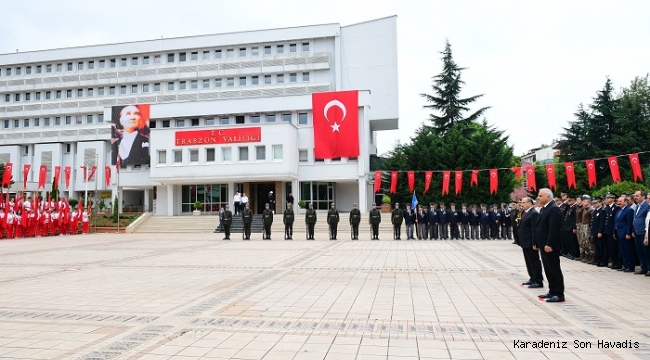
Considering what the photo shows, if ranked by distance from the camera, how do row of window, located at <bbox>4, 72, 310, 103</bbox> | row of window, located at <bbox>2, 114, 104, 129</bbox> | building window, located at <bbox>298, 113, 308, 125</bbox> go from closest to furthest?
building window, located at <bbox>298, 113, 308, 125</bbox> < row of window, located at <bbox>4, 72, 310, 103</bbox> < row of window, located at <bbox>2, 114, 104, 129</bbox>

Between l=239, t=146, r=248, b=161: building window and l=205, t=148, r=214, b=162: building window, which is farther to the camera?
l=205, t=148, r=214, b=162: building window

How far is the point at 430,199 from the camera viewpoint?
3344 cm

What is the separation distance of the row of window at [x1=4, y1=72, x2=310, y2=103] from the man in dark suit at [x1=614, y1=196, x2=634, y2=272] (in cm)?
4154

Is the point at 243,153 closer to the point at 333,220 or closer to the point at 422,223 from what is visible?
the point at 333,220

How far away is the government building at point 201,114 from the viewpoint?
3553 cm

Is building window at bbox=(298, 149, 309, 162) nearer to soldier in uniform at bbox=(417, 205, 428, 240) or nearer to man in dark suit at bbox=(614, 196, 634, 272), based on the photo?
soldier in uniform at bbox=(417, 205, 428, 240)

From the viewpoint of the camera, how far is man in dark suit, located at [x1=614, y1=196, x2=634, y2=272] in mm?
9812

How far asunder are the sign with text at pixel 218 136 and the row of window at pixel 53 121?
72.3 ft

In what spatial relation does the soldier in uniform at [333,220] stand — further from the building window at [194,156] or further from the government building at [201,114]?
the building window at [194,156]

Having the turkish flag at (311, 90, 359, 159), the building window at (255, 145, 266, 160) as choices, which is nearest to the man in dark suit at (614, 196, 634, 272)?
the turkish flag at (311, 90, 359, 159)

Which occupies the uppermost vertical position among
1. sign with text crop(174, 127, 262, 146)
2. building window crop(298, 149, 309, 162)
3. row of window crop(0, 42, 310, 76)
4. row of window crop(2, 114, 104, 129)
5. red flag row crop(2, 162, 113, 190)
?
row of window crop(0, 42, 310, 76)

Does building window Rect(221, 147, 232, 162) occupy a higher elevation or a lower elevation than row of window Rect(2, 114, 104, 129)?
lower

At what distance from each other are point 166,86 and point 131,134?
49.0 feet

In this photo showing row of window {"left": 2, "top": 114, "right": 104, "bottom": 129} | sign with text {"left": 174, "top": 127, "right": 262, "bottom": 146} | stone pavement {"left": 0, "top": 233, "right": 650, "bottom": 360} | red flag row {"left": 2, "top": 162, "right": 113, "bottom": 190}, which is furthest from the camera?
row of window {"left": 2, "top": 114, "right": 104, "bottom": 129}
